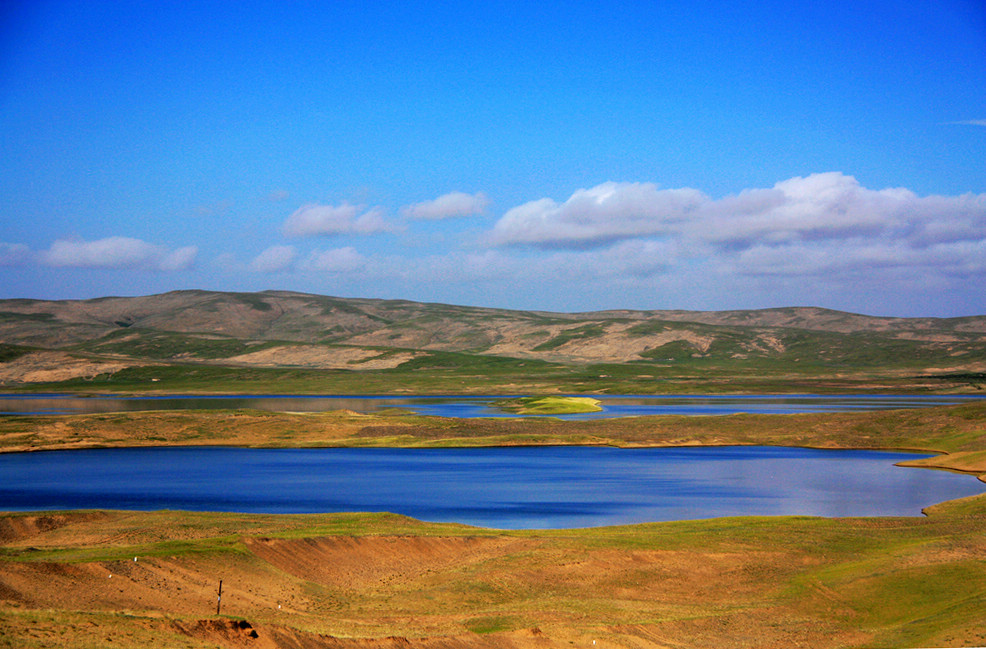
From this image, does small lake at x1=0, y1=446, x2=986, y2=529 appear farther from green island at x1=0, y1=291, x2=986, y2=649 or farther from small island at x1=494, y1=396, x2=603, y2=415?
small island at x1=494, y1=396, x2=603, y2=415

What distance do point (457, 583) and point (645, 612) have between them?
7.25 metres

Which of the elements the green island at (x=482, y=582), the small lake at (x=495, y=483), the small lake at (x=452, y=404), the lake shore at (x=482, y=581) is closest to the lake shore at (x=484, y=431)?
the small lake at (x=495, y=483)

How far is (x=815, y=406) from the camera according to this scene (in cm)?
13762

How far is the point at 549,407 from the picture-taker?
13225cm

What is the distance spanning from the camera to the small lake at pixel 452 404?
127625 millimetres

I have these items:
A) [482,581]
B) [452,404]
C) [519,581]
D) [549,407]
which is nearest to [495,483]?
→ [519,581]

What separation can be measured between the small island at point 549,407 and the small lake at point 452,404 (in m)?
2.30

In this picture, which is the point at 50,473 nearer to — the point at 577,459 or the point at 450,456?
the point at 450,456

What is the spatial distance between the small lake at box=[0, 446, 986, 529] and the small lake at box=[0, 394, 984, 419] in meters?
38.2

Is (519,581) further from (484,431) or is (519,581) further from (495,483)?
(484,431)

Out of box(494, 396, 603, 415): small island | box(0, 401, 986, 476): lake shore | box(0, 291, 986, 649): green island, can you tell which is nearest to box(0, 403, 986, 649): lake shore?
box(0, 291, 986, 649): green island

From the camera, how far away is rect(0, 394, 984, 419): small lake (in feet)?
419

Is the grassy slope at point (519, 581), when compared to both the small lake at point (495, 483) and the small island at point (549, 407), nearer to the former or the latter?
the small lake at point (495, 483)

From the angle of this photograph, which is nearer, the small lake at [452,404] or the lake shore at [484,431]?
the lake shore at [484,431]
